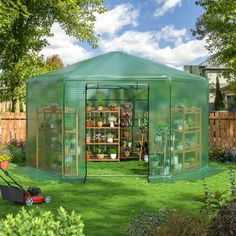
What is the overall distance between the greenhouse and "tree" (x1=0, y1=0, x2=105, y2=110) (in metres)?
9.06

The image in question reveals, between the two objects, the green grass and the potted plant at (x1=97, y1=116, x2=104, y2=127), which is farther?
the potted plant at (x1=97, y1=116, x2=104, y2=127)

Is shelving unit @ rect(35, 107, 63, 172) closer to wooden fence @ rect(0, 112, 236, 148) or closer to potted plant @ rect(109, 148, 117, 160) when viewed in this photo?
potted plant @ rect(109, 148, 117, 160)

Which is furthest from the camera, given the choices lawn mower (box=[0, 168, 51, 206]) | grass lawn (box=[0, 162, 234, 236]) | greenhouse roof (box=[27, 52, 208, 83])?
greenhouse roof (box=[27, 52, 208, 83])

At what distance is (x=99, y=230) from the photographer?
6.96 metres

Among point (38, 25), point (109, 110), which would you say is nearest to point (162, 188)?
point (109, 110)

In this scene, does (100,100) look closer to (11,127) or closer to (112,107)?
(112,107)

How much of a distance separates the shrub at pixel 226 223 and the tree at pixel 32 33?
59.8 ft

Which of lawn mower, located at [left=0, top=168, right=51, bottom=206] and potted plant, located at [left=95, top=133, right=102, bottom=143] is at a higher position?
potted plant, located at [left=95, top=133, right=102, bottom=143]

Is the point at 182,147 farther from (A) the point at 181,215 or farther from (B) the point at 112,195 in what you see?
(A) the point at 181,215

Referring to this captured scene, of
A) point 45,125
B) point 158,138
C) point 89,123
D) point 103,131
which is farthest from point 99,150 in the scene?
point 158,138

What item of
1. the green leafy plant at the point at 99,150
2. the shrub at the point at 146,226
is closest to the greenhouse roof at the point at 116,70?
the green leafy plant at the point at 99,150

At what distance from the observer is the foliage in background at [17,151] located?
1515 cm

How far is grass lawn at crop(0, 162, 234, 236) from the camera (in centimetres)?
756

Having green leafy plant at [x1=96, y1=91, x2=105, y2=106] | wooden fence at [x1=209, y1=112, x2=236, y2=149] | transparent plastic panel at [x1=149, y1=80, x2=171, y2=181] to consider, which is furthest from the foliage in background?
wooden fence at [x1=209, y1=112, x2=236, y2=149]
